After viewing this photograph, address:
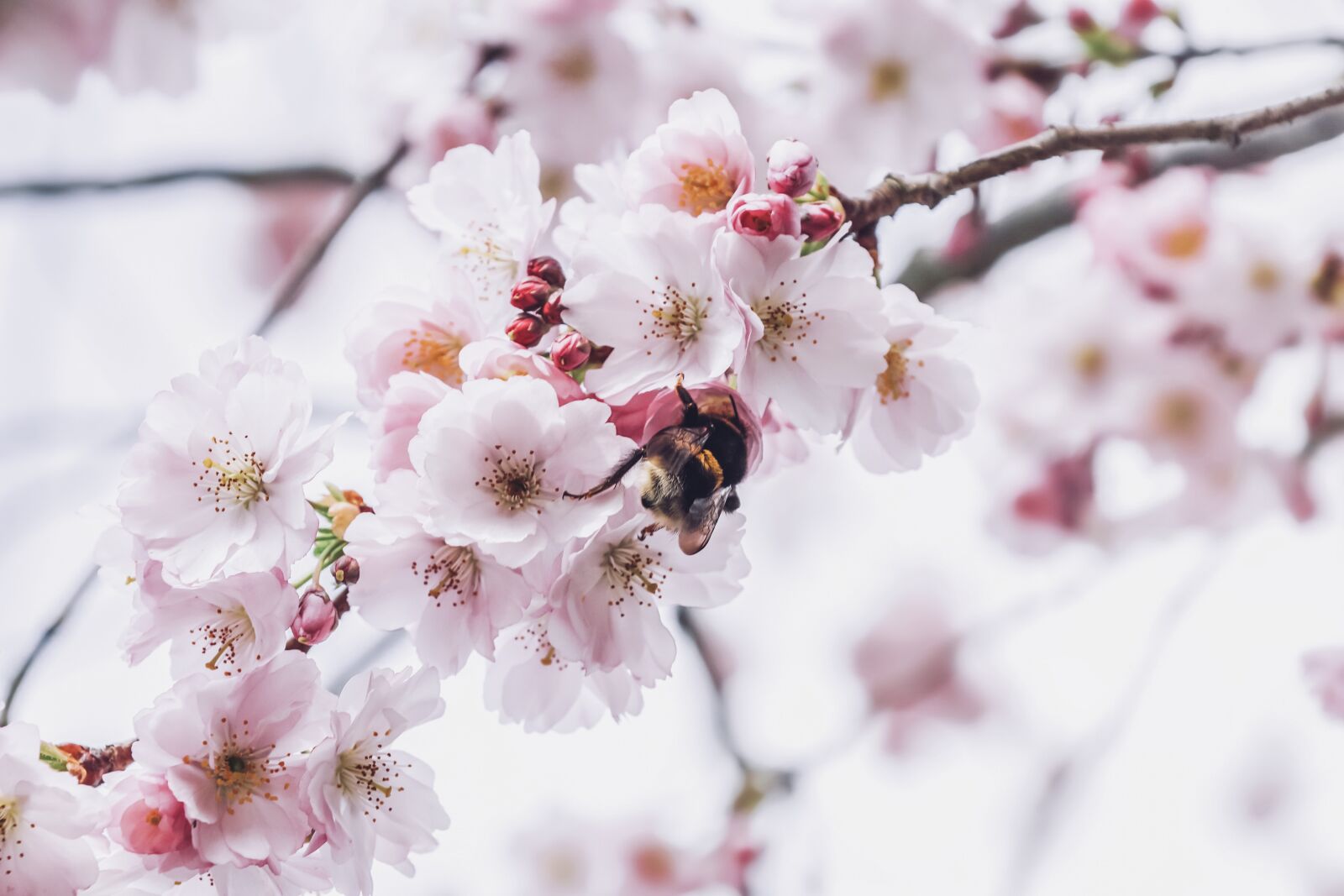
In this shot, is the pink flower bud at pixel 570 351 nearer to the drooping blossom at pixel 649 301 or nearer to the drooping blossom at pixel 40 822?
the drooping blossom at pixel 649 301

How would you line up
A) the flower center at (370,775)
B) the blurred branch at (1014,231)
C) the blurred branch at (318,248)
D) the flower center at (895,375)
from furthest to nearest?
the blurred branch at (1014,231), the blurred branch at (318,248), the flower center at (895,375), the flower center at (370,775)

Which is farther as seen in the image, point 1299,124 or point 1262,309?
point 1262,309

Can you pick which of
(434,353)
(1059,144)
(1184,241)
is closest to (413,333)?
(434,353)

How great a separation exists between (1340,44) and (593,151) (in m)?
1.16

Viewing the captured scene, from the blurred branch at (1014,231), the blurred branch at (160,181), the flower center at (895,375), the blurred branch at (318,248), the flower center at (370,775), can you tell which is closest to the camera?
the flower center at (370,775)

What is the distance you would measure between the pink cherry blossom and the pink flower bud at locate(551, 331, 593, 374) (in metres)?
→ 0.13

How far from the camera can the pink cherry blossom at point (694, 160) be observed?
766 millimetres

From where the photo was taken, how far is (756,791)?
2346 millimetres

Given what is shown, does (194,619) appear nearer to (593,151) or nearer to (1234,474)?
(593,151)

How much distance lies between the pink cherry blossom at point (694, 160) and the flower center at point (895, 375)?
20 centimetres

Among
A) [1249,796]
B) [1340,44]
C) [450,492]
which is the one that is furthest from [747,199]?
[1249,796]

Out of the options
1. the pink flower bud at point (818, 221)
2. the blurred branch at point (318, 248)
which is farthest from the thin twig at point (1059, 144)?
the blurred branch at point (318, 248)

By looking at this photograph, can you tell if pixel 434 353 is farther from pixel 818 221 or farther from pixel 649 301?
pixel 818 221

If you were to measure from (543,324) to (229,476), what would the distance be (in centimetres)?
27
